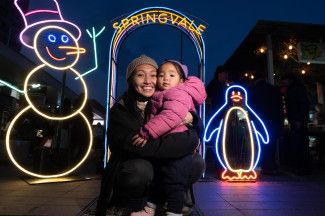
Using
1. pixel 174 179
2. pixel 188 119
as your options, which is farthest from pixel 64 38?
pixel 174 179

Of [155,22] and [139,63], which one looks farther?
[155,22]

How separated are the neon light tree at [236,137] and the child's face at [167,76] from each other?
2.98 m

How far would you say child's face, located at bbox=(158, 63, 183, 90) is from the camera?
2629mm

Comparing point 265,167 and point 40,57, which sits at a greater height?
point 40,57

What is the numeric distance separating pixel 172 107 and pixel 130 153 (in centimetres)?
48

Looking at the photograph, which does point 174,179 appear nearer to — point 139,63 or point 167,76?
point 167,76

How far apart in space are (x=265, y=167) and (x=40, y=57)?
4.90 m

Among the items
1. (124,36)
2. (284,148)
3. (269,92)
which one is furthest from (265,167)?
(124,36)

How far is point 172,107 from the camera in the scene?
2.23m

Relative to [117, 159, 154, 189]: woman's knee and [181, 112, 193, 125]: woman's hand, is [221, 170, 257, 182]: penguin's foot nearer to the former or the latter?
[181, 112, 193, 125]: woman's hand

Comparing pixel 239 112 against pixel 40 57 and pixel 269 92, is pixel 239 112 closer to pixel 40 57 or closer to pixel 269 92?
pixel 269 92

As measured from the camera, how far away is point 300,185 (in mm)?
5090

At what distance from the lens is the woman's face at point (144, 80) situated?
2.67 metres

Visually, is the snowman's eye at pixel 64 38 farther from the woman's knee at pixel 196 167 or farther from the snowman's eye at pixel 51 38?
the woman's knee at pixel 196 167
